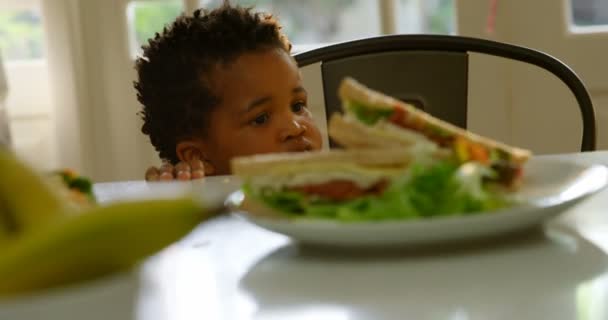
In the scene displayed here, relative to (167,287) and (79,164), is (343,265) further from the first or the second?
(79,164)

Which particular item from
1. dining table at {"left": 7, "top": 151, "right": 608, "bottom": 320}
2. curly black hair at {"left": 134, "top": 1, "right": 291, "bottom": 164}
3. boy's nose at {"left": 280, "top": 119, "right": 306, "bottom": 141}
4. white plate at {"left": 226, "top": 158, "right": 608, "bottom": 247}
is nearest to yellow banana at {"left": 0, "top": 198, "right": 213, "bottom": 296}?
dining table at {"left": 7, "top": 151, "right": 608, "bottom": 320}

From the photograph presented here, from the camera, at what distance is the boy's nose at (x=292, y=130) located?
1.19m

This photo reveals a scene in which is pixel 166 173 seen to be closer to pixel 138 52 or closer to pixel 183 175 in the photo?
pixel 183 175

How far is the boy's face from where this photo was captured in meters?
1.21

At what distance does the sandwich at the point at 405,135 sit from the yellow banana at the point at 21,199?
0.72 feet

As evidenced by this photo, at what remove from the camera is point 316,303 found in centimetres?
45

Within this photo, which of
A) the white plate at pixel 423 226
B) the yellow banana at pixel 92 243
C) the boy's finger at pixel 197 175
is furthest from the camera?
the boy's finger at pixel 197 175

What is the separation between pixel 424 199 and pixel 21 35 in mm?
1618

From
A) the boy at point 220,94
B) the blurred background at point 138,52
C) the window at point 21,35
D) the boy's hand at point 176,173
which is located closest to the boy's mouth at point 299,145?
the boy at point 220,94

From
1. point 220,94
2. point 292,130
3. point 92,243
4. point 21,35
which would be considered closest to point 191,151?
point 220,94

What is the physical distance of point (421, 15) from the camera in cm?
198

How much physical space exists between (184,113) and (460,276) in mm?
919

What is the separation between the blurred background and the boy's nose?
0.79m

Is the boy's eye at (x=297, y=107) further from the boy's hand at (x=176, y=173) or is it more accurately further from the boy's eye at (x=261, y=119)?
the boy's hand at (x=176, y=173)
